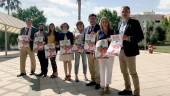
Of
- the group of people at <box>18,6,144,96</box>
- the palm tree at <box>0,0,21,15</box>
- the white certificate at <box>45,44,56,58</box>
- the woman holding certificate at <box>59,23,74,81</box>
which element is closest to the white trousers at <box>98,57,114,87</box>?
the group of people at <box>18,6,144,96</box>

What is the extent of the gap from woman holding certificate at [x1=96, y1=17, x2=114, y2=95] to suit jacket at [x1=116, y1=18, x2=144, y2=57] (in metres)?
0.64

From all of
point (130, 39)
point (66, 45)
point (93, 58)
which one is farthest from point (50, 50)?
point (130, 39)

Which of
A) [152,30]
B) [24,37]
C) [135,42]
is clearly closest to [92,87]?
[135,42]

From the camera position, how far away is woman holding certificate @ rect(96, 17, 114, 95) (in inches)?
365

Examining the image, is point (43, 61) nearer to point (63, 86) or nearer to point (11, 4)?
point (63, 86)

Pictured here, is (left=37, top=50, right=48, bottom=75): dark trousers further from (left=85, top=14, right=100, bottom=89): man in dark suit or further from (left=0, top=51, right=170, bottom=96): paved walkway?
(left=85, top=14, right=100, bottom=89): man in dark suit

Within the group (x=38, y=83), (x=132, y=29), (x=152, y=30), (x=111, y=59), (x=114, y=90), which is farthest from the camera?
(x=152, y=30)

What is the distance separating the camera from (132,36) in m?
8.70

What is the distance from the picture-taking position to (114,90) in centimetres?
999

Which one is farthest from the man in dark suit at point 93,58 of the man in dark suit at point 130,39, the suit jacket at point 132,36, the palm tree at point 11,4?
the palm tree at point 11,4

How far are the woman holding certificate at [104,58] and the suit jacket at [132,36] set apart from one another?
640 millimetres

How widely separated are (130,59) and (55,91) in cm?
A: 244

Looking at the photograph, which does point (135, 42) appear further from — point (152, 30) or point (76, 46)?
point (152, 30)

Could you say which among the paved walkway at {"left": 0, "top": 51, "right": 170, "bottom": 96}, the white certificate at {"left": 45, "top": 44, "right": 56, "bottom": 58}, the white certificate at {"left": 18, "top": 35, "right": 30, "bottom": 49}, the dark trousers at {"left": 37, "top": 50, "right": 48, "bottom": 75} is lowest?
the paved walkway at {"left": 0, "top": 51, "right": 170, "bottom": 96}
